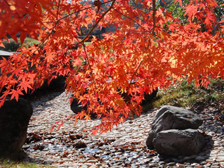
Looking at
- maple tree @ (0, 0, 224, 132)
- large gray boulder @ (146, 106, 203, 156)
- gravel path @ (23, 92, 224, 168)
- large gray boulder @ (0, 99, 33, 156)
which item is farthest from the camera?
large gray boulder @ (146, 106, 203, 156)

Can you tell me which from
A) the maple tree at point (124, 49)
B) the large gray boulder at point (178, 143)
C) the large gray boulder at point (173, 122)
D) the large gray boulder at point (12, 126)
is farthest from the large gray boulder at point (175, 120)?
the large gray boulder at point (12, 126)

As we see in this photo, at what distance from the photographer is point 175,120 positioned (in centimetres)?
434

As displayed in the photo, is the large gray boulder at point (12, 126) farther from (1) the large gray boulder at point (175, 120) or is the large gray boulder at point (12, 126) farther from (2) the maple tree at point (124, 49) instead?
(1) the large gray boulder at point (175, 120)

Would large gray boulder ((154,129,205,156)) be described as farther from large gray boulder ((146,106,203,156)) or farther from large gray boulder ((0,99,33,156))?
large gray boulder ((0,99,33,156))

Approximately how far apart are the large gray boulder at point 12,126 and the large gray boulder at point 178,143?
245cm

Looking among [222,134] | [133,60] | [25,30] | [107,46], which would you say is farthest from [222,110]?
[25,30]

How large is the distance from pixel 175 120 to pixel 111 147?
4.56 feet

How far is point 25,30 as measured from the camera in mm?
1241

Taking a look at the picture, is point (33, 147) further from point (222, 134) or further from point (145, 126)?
point (222, 134)

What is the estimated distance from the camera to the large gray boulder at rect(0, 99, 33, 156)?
396 centimetres

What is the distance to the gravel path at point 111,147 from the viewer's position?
3.77 meters

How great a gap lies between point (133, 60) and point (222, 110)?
344cm

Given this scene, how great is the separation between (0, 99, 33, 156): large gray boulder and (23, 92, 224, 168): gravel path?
0.39m

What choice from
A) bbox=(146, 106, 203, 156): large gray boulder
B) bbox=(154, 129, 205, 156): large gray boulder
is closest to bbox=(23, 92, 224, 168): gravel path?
bbox=(154, 129, 205, 156): large gray boulder
